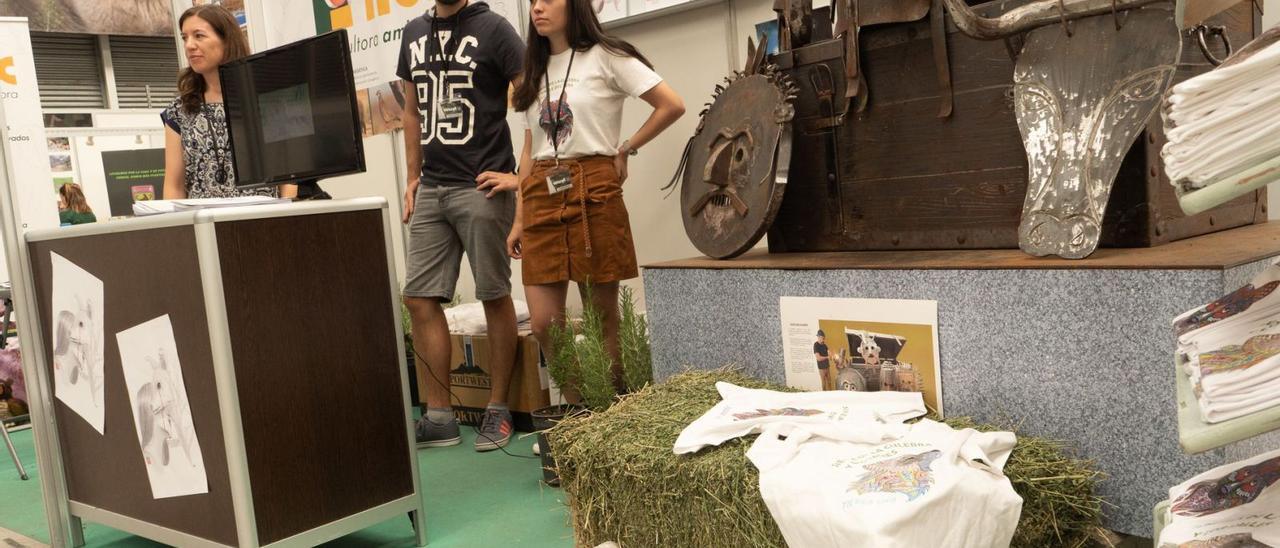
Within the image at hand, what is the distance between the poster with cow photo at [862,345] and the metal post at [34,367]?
2.04 meters

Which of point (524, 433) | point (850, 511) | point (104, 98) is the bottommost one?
point (524, 433)

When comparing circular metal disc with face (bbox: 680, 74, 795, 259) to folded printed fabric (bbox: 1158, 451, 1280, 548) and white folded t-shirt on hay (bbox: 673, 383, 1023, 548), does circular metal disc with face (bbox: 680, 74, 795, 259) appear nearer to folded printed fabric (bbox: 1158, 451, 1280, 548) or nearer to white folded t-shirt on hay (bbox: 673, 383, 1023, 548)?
white folded t-shirt on hay (bbox: 673, 383, 1023, 548)

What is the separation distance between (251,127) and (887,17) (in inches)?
66.1

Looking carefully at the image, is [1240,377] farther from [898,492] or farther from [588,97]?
[588,97]

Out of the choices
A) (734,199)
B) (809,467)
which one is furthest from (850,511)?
(734,199)

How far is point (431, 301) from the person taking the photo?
11.6ft

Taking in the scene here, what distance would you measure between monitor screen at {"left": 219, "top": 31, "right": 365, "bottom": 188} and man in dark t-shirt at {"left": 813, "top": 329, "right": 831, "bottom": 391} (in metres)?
1.17

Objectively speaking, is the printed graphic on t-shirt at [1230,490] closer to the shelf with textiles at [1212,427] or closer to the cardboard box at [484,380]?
the shelf with textiles at [1212,427]

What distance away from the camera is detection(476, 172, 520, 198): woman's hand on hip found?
3.34 meters

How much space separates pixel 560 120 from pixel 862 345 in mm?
1259

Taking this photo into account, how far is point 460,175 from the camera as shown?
3.38 metres

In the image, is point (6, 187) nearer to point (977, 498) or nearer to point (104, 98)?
point (977, 498)

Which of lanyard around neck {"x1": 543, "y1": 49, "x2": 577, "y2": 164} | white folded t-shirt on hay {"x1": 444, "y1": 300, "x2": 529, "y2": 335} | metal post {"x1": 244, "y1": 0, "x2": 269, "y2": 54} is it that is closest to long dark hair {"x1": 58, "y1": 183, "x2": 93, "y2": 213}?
metal post {"x1": 244, "y1": 0, "x2": 269, "y2": 54}

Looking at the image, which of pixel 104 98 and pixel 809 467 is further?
pixel 104 98
